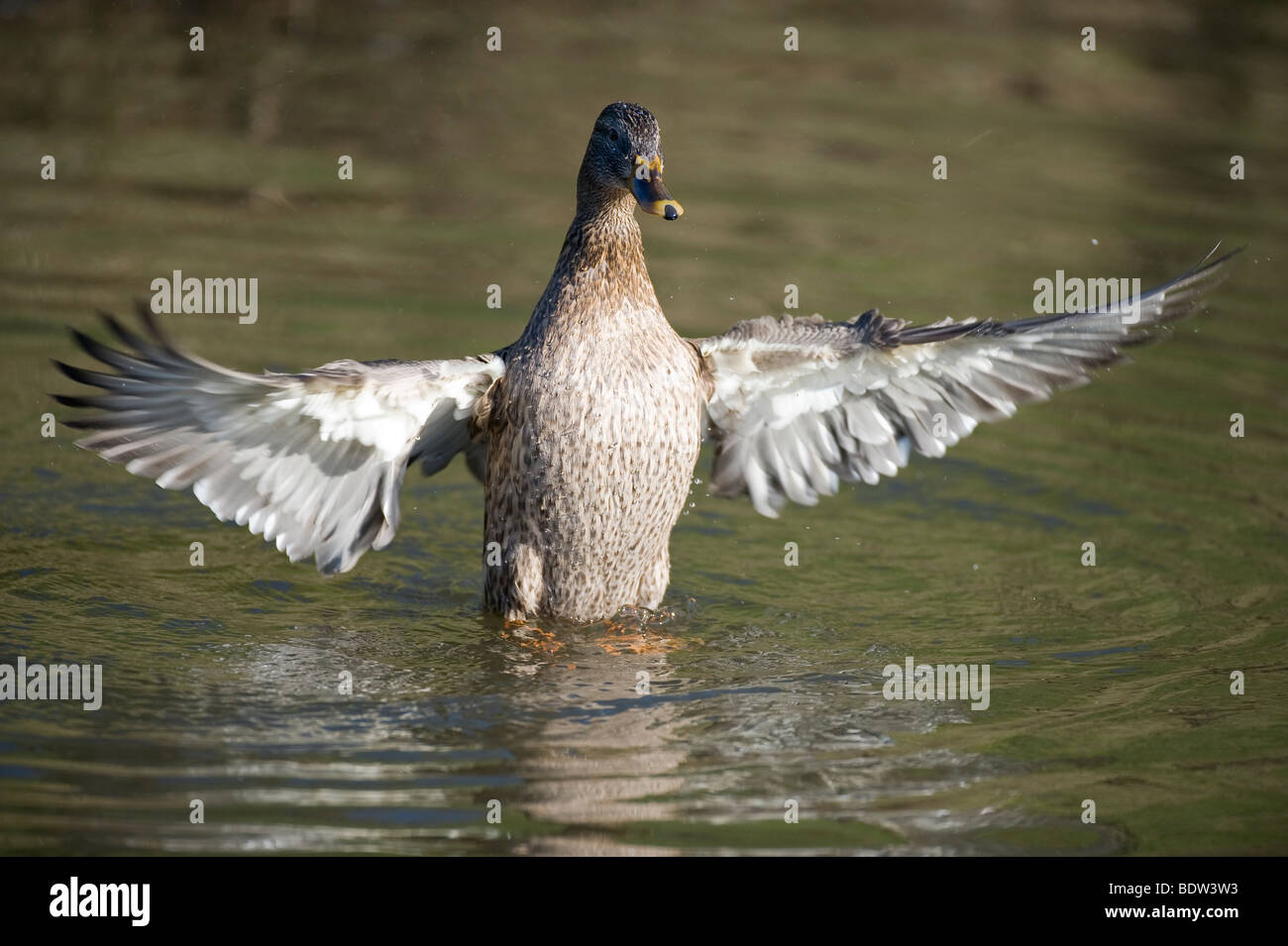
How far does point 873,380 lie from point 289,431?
300 centimetres

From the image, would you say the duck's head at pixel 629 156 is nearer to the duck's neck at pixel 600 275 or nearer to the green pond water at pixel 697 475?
the duck's neck at pixel 600 275

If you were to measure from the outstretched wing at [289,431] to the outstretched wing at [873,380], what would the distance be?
4.69 feet

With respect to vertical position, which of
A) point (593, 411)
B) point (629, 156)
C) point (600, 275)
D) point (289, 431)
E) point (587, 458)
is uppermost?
point (629, 156)

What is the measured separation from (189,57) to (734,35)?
6242mm

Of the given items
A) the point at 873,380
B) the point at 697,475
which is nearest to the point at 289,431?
the point at 873,380

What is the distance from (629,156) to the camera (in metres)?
7.86

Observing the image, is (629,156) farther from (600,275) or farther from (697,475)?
Answer: (697,475)

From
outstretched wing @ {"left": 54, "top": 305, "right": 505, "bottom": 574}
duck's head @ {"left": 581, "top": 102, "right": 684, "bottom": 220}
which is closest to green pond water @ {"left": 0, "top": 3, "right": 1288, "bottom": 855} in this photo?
outstretched wing @ {"left": 54, "top": 305, "right": 505, "bottom": 574}

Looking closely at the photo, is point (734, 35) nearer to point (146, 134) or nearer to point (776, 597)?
point (146, 134)

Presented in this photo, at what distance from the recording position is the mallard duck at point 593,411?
297 inches

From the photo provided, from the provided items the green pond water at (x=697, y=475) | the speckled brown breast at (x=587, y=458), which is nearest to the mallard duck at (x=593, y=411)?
the speckled brown breast at (x=587, y=458)

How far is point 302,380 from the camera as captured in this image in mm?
7156

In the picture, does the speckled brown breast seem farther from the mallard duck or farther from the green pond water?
the green pond water
